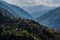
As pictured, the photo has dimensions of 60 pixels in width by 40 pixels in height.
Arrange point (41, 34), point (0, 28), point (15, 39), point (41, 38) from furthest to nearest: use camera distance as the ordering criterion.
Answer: point (41, 34), point (41, 38), point (0, 28), point (15, 39)

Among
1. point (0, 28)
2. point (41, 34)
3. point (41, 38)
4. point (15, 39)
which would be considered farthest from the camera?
point (41, 34)

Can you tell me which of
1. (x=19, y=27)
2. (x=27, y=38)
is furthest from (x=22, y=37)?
(x=19, y=27)

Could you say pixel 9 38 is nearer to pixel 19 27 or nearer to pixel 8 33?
pixel 8 33

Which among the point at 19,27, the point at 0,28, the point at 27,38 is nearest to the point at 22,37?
the point at 27,38

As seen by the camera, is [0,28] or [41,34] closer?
[0,28]

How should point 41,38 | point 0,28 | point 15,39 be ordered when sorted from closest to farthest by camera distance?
point 15,39 → point 0,28 → point 41,38

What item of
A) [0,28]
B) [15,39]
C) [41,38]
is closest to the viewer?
[15,39]

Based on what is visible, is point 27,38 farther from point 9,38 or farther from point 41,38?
point 41,38

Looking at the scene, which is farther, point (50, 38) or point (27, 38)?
point (50, 38)
